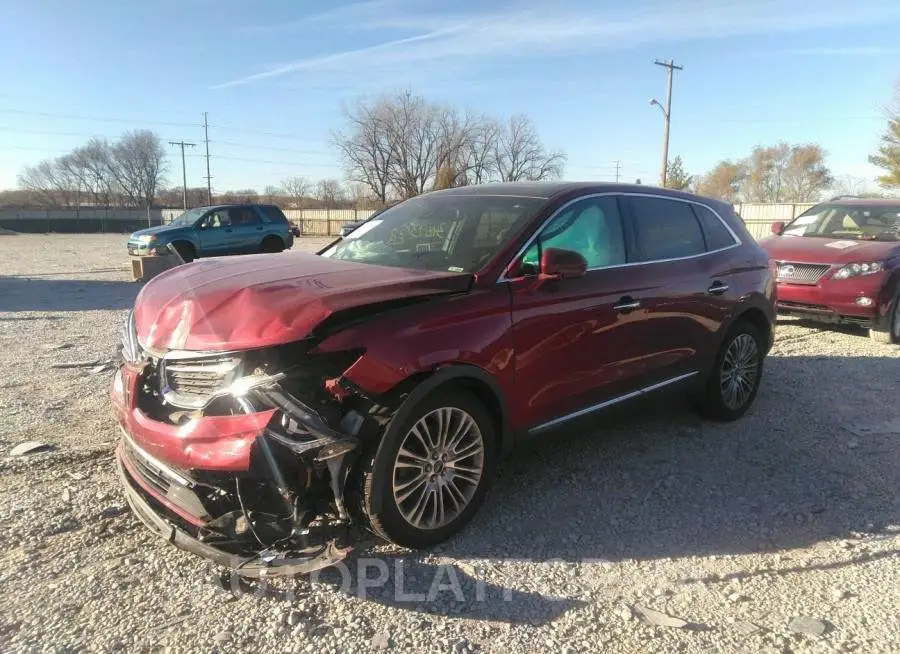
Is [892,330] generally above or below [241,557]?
above

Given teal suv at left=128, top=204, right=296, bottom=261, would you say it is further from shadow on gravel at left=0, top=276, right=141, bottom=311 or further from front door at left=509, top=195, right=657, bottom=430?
front door at left=509, top=195, right=657, bottom=430

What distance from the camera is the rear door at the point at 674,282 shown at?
429 centimetres

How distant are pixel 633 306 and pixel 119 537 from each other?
3219 mm

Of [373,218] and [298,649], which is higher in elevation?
[373,218]

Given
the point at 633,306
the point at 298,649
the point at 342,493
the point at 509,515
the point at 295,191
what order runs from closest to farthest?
the point at 298,649 → the point at 342,493 → the point at 509,515 → the point at 633,306 → the point at 295,191

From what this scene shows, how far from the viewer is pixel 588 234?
13.2 ft

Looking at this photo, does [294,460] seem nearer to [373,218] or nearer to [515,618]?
[515,618]

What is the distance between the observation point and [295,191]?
88562 millimetres

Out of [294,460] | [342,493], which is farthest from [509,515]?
[294,460]

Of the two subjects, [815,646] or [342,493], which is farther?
[342,493]

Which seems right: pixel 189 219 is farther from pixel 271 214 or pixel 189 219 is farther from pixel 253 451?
pixel 253 451

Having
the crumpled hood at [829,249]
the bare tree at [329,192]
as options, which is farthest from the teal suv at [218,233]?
the bare tree at [329,192]

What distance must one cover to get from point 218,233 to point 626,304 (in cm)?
1598

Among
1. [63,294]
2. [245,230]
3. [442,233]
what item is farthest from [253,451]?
[245,230]
